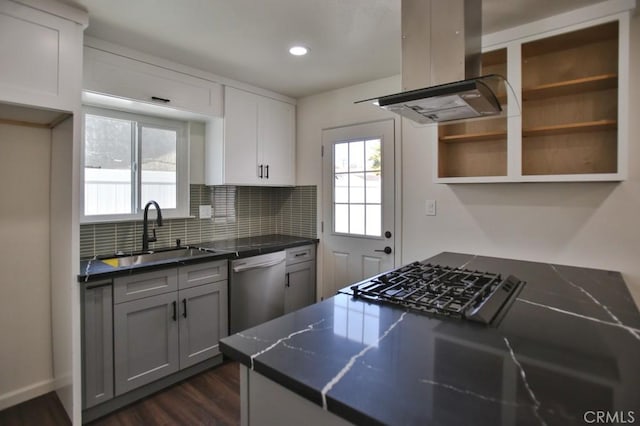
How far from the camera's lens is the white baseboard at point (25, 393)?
7.16 ft

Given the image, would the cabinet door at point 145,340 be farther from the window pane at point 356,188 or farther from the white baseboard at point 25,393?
the window pane at point 356,188

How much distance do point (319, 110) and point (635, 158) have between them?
8.28 ft

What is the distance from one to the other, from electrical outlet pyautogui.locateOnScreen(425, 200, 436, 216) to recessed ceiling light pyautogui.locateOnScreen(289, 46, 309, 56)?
1.49 metres

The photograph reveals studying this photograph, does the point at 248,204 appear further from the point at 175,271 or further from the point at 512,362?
the point at 512,362

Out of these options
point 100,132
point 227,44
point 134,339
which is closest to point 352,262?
point 134,339

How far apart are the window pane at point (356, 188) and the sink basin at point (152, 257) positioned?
141 centimetres

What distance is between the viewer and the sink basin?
99.4 inches

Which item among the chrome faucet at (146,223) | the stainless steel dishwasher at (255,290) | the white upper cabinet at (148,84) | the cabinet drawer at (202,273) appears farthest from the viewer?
the stainless steel dishwasher at (255,290)

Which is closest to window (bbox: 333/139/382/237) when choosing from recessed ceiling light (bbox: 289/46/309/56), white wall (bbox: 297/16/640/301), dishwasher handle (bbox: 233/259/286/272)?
white wall (bbox: 297/16/640/301)

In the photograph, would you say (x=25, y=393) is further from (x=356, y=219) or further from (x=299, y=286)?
(x=356, y=219)

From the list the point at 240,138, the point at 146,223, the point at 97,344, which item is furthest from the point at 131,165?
the point at 97,344

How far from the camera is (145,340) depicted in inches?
88.6

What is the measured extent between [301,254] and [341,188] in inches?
30.0

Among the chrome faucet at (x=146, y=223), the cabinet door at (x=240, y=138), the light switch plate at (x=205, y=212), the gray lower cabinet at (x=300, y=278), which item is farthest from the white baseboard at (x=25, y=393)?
the cabinet door at (x=240, y=138)
